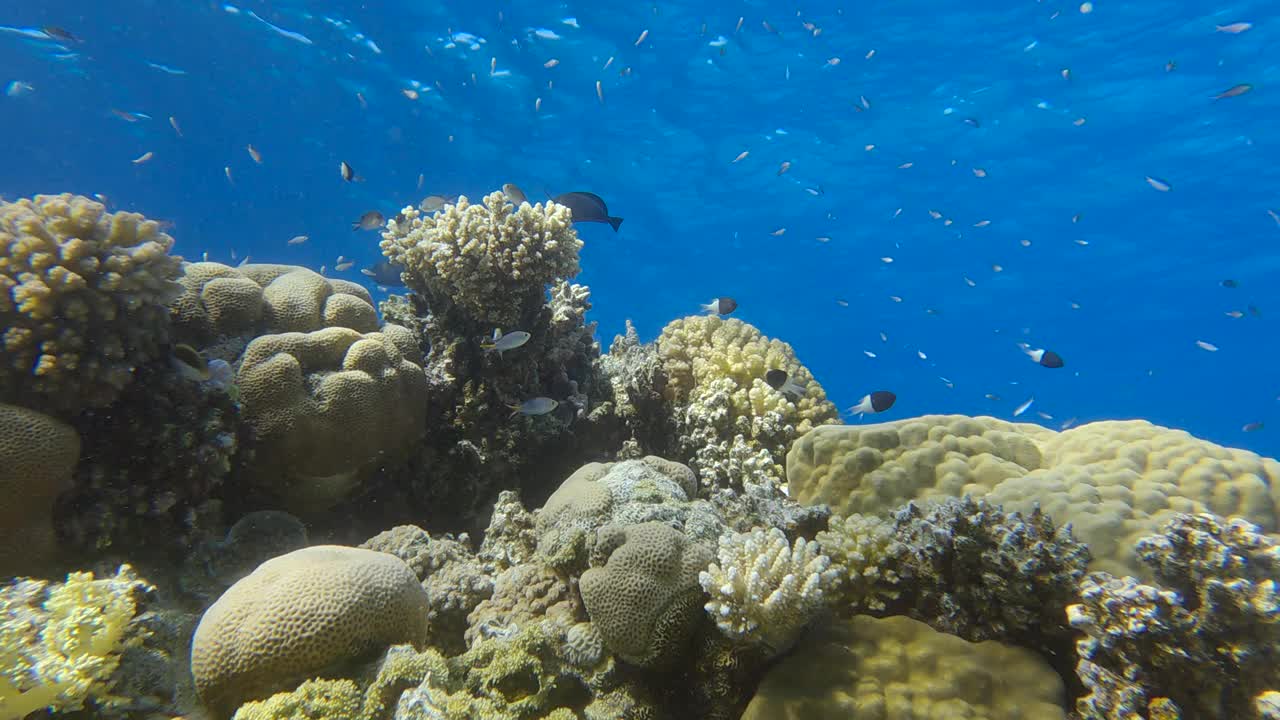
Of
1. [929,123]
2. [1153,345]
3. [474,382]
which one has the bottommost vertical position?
[474,382]

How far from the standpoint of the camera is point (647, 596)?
2867mm

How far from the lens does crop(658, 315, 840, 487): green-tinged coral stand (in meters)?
5.62

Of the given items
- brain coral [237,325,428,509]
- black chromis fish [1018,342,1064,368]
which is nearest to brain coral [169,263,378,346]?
brain coral [237,325,428,509]

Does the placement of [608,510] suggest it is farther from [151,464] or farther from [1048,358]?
[1048,358]

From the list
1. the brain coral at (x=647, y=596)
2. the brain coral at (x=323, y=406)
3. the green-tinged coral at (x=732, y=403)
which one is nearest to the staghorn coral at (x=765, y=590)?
the brain coral at (x=647, y=596)

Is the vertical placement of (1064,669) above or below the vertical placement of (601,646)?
above

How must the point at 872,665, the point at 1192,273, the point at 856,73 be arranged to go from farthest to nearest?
the point at 1192,273
the point at 856,73
the point at 872,665

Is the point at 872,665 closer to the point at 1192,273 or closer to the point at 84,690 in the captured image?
the point at 84,690

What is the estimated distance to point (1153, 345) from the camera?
2066 inches

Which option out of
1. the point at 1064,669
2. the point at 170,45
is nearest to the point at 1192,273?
the point at 1064,669

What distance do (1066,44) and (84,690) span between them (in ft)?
97.5

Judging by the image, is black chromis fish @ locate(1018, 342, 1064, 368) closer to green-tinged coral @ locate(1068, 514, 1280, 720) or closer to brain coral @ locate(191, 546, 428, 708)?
green-tinged coral @ locate(1068, 514, 1280, 720)

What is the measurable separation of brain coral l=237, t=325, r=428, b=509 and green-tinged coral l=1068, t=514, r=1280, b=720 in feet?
15.6

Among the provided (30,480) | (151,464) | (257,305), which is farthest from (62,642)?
(257,305)
